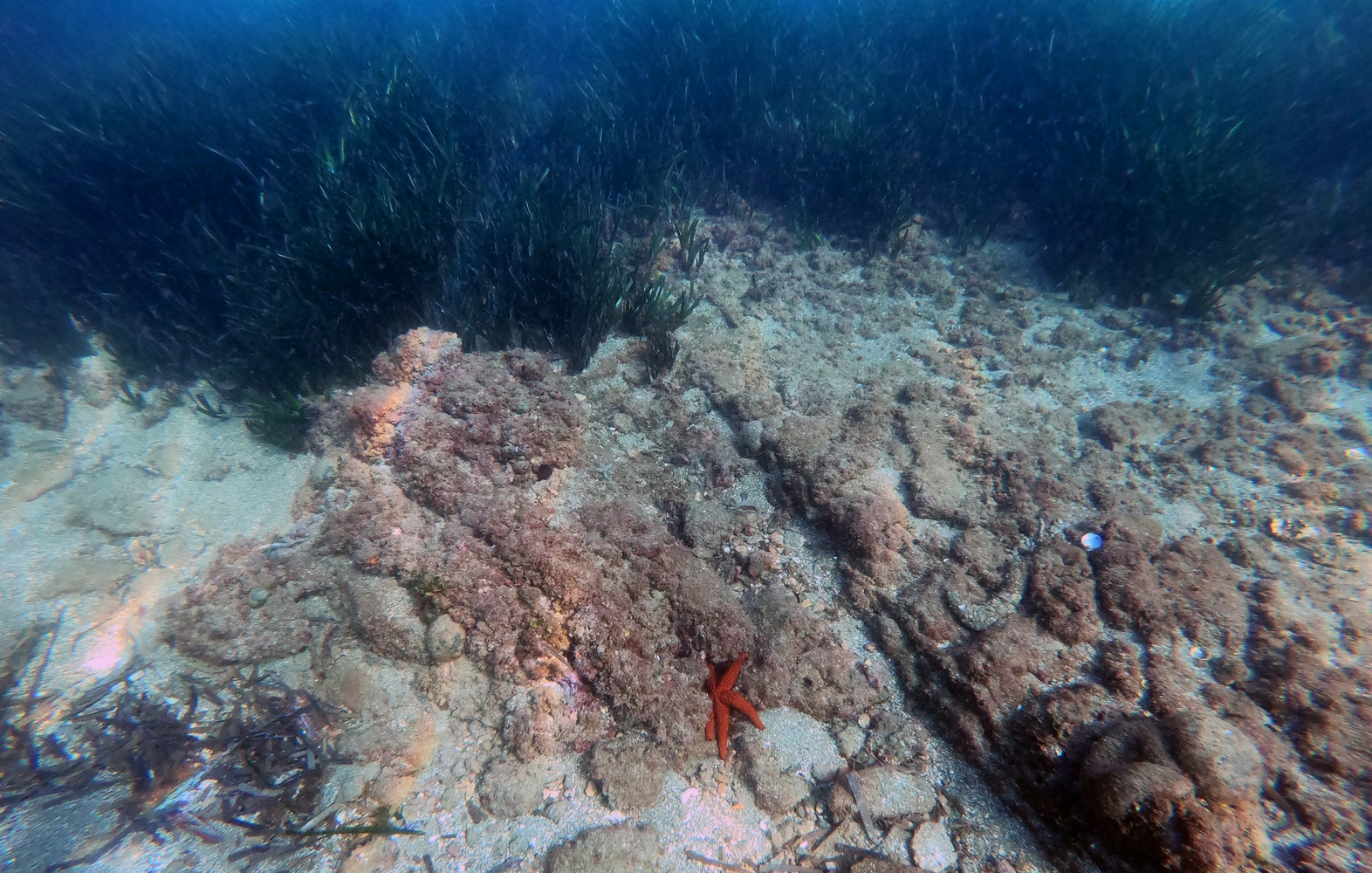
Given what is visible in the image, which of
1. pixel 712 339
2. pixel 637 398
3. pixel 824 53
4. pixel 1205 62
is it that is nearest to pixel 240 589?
pixel 637 398

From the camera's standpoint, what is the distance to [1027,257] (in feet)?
24.2

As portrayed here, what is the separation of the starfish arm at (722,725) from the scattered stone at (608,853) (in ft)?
1.74

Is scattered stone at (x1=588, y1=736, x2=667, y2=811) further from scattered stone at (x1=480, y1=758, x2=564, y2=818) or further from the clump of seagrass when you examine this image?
the clump of seagrass

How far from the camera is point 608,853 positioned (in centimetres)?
265

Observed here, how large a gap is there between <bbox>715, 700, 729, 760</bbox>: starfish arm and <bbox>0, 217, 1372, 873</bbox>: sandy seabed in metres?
0.12

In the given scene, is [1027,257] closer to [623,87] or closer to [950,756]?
[950,756]

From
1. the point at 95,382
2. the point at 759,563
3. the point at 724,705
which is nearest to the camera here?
the point at 724,705

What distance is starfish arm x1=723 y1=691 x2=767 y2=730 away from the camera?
2891mm

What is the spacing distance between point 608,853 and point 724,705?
908mm

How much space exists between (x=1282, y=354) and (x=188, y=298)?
40.4ft

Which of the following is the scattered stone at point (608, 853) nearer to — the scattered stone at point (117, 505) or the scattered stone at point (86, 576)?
the scattered stone at point (86, 576)

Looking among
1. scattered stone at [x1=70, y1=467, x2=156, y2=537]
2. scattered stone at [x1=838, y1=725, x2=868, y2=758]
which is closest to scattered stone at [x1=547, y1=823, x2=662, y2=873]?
scattered stone at [x1=838, y1=725, x2=868, y2=758]

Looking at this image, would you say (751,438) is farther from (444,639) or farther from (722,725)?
(444,639)

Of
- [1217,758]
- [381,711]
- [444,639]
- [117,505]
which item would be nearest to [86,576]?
[117,505]
